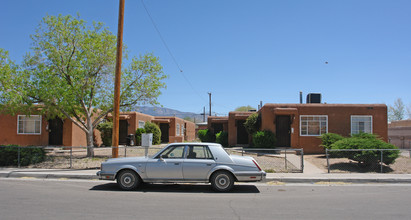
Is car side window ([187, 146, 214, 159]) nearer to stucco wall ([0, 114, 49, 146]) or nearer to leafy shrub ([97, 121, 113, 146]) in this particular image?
leafy shrub ([97, 121, 113, 146])

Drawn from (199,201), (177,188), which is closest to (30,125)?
(177,188)

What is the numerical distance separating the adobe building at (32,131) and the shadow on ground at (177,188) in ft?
44.1

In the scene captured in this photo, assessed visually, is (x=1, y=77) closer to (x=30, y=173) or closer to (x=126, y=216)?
(x=30, y=173)

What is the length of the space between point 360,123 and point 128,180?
15.9 meters

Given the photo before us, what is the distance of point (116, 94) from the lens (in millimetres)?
13180

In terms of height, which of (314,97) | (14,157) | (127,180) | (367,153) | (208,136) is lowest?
(127,180)

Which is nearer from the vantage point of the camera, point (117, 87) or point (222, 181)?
point (222, 181)

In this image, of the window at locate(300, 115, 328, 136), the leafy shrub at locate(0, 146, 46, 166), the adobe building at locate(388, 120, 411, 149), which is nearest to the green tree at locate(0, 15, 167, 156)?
the leafy shrub at locate(0, 146, 46, 166)

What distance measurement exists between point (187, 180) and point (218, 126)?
22835mm

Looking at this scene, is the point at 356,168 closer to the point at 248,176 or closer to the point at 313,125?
the point at 313,125

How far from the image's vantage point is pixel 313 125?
65.8 feet

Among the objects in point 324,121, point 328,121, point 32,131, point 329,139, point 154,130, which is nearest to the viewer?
point 329,139

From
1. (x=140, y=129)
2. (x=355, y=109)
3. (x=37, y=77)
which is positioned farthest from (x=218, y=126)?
(x=37, y=77)

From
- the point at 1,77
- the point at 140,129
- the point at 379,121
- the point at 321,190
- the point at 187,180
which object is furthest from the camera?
the point at 140,129
